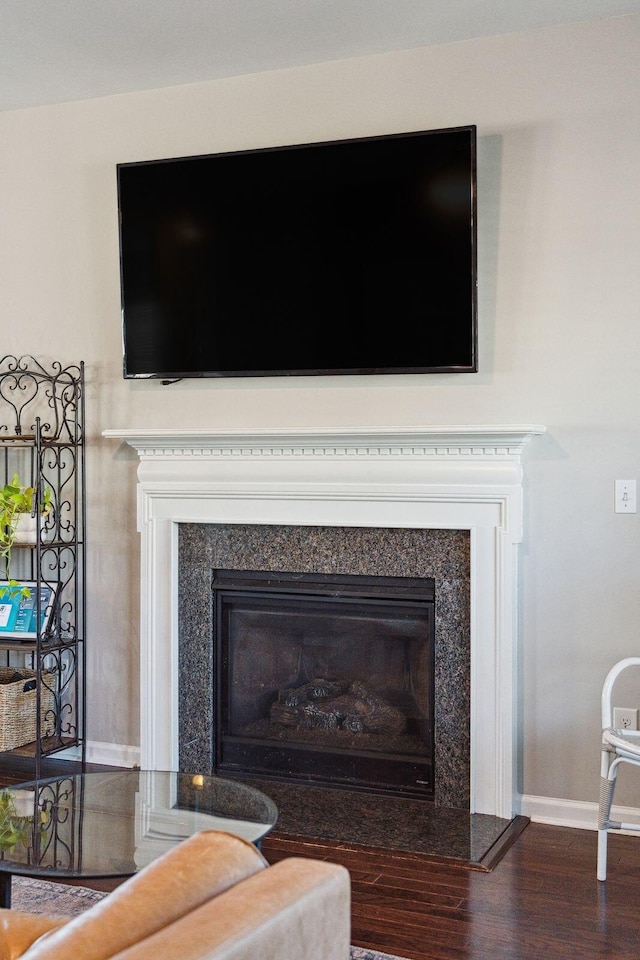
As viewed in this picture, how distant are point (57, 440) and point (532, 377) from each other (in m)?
1.95

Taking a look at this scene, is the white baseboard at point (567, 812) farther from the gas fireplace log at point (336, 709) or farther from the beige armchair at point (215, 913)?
the beige armchair at point (215, 913)

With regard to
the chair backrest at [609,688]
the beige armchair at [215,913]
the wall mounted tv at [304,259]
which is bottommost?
the chair backrest at [609,688]

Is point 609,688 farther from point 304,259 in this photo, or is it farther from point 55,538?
point 55,538

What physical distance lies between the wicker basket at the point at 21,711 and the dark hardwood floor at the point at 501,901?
129 centimetres

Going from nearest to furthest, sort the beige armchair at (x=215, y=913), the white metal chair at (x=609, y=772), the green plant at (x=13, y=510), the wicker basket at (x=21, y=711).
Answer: the beige armchair at (x=215, y=913), the white metal chair at (x=609, y=772), the green plant at (x=13, y=510), the wicker basket at (x=21, y=711)

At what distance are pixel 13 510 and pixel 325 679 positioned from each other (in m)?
1.39

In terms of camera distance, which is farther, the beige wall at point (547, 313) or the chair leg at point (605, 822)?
the beige wall at point (547, 313)

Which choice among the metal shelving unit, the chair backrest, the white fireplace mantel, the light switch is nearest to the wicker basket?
the metal shelving unit

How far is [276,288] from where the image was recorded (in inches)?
145

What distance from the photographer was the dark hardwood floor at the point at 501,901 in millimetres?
2477

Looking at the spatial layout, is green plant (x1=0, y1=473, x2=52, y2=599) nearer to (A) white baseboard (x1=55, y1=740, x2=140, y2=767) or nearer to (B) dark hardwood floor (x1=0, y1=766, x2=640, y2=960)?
(A) white baseboard (x1=55, y1=740, x2=140, y2=767)

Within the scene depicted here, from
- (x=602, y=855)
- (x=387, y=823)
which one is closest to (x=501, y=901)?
(x=602, y=855)

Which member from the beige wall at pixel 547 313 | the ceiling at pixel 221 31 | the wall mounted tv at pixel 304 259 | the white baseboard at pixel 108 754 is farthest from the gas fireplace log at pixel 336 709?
the ceiling at pixel 221 31

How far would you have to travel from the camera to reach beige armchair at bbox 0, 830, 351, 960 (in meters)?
1.09
